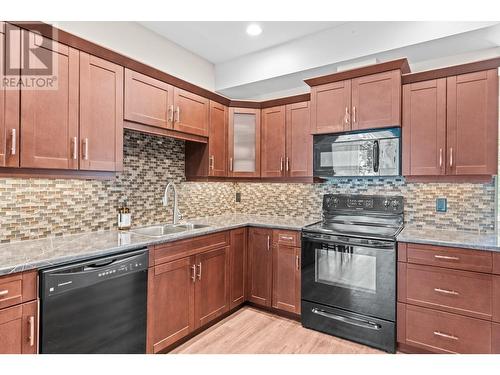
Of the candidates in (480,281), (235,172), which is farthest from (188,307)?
(480,281)

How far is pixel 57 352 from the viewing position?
1.59 m

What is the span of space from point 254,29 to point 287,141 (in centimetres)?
112

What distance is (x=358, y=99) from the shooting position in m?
2.69

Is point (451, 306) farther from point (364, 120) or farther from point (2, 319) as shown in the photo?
point (2, 319)

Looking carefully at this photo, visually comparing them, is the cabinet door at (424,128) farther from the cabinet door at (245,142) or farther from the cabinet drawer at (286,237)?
the cabinet door at (245,142)

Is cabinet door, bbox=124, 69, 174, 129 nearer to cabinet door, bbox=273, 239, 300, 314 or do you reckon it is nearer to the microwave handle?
cabinet door, bbox=273, 239, 300, 314

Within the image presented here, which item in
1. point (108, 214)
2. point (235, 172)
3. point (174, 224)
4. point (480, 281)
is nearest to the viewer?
point (480, 281)

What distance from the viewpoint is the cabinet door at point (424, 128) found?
95.8 inches

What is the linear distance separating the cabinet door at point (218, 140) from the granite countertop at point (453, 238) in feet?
5.88

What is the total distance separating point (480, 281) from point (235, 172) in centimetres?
228

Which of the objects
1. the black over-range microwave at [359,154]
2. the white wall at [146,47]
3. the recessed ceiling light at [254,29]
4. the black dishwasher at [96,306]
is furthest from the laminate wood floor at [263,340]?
the recessed ceiling light at [254,29]

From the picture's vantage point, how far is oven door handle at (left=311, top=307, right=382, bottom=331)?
2.38 meters

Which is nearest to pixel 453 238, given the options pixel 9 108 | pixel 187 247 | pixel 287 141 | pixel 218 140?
pixel 287 141

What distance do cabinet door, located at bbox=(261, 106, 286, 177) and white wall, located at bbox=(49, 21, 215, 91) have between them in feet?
2.84
